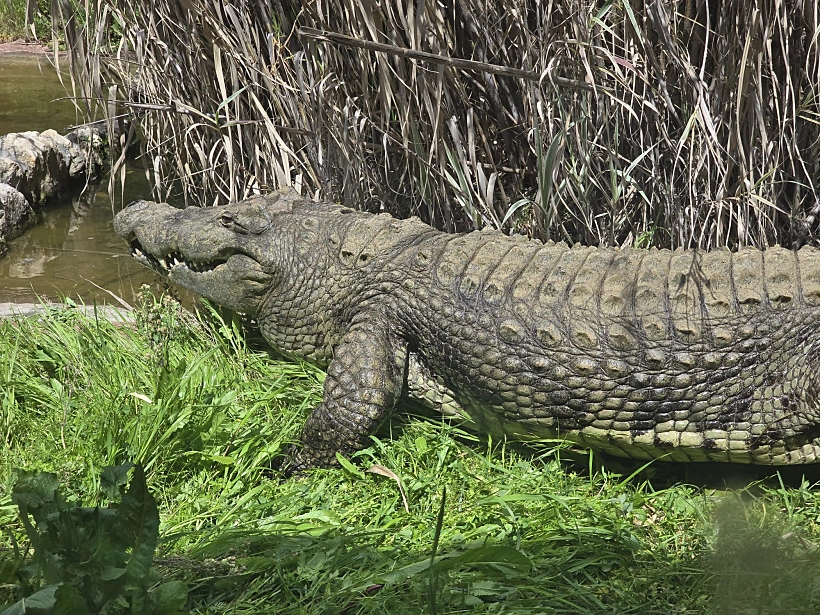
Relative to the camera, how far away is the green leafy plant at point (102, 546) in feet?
7.04

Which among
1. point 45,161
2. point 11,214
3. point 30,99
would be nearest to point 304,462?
point 11,214

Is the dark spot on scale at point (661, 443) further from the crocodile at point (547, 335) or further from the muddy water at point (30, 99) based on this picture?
the muddy water at point (30, 99)

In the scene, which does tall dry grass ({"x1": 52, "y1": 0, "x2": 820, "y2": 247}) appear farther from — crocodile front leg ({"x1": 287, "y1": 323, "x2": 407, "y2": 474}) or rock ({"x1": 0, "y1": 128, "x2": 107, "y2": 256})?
rock ({"x1": 0, "y1": 128, "x2": 107, "y2": 256})

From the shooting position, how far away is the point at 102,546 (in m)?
2.18

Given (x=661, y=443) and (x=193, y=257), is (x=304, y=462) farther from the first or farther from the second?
(x=661, y=443)

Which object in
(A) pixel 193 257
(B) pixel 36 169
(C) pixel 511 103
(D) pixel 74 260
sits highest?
(C) pixel 511 103

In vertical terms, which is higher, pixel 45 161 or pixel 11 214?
pixel 45 161

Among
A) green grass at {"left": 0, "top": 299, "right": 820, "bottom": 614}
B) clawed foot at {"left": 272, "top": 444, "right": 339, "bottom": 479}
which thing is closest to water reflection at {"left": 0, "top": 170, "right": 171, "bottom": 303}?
green grass at {"left": 0, "top": 299, "right": 820, "bottom": 614}

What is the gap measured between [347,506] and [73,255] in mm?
3803

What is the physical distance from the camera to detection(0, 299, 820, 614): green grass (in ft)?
8.07

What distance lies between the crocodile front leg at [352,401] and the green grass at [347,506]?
9cm

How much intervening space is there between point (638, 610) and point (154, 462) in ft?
5.90

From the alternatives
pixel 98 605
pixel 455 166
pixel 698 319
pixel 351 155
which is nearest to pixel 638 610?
pixel 698 319

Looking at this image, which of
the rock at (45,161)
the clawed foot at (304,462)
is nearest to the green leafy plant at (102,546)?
the clawed foot at (304,462)
